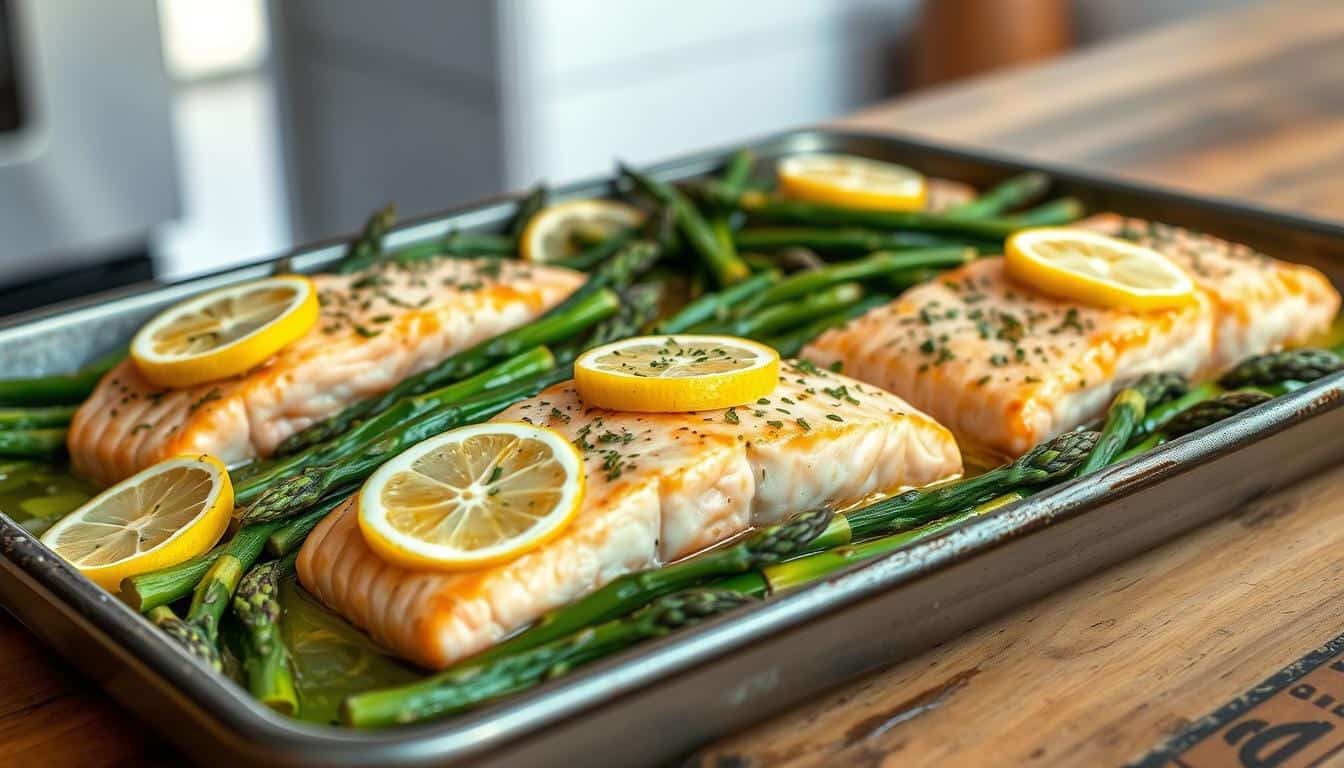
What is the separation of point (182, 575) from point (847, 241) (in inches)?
62.8

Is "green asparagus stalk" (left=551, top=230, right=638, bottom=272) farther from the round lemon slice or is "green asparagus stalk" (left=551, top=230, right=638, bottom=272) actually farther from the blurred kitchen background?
the blurred kitchen background

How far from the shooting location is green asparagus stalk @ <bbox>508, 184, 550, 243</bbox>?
10.3ft

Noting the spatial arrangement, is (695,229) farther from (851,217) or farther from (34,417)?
(34,417)

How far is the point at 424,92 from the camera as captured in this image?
5.80 m

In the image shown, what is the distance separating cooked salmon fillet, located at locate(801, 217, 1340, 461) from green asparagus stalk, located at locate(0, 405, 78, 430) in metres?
1.27

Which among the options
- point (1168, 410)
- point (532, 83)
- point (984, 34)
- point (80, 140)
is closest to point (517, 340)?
point (1168, 410)

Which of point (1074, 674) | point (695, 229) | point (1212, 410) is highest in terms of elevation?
point (695, 229)

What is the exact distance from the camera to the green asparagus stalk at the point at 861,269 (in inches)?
109

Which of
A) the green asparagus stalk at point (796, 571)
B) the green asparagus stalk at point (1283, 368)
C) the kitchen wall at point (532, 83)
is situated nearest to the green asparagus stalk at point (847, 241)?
the green asparagus stalk at point (1283, 368)

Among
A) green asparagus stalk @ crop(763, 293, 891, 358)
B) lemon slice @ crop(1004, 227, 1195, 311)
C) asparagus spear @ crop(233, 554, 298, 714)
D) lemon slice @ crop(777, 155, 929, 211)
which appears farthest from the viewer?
lemon slice @ crop(777, 155, 929, 211)

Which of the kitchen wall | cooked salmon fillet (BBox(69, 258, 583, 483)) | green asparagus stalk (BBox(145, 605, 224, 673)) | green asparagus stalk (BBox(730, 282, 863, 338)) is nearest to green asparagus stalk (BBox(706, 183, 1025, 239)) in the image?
green asparagus stalk (BBox(730, 282, 863, 338))

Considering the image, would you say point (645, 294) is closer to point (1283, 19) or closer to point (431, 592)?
point (431, 592)

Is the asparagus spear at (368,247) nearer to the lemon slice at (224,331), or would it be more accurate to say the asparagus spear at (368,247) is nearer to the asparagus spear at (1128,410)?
the lemon slice at (224,331)

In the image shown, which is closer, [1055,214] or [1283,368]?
[1283,368]
